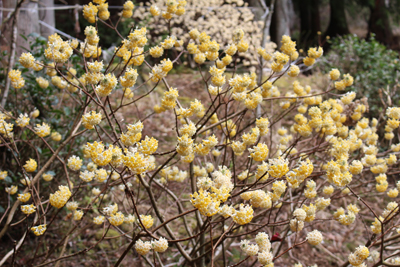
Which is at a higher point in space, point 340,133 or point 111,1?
point 111,1

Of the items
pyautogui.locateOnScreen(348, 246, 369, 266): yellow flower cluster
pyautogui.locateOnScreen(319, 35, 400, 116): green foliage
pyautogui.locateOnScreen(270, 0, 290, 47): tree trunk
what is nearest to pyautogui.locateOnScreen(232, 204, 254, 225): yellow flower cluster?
pyautogui.locateOnScreen(348, 246, 369, 266): yellow flower cluster

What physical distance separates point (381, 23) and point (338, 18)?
1060mm

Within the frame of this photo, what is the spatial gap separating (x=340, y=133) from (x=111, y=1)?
832 centimetres

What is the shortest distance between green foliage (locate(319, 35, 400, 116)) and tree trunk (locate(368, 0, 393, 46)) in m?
3.12

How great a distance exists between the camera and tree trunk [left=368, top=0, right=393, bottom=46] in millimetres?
8062

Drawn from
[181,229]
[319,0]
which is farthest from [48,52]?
[319,0]

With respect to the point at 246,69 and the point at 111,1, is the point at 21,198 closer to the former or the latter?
the point at 246,69

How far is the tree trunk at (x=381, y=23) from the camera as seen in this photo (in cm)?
806

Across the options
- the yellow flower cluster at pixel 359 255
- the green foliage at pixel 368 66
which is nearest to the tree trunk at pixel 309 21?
the green foliage at pixel 368 66

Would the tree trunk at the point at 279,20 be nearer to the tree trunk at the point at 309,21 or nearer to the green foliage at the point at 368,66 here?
the tree trunk at the point at 309,21

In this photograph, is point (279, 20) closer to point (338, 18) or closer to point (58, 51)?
point (338, 18)

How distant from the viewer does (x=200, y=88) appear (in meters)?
6.16

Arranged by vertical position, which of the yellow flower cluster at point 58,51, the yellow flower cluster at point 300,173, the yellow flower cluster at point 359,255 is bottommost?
the yellow flower cluster at point 359,255

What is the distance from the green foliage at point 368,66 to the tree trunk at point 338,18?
3.08m
